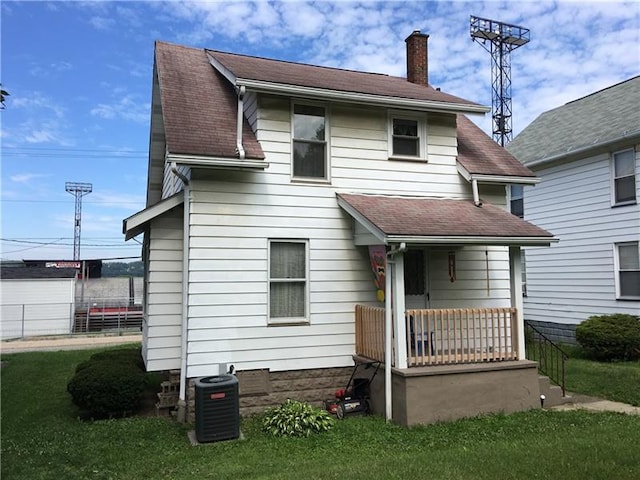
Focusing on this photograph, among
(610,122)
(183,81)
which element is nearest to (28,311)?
(183,81)

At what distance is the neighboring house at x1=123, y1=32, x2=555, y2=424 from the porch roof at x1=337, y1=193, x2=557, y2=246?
4cm

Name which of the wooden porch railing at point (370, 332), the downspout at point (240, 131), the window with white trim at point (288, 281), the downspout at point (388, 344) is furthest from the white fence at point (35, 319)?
the downspout at point (388, 344)

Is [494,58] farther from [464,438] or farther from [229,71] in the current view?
[464,438]

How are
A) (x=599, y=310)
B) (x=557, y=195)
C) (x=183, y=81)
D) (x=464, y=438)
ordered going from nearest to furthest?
(x=464, y=438)
(x=183, y=81)
(x=599, y=310)
(x=557, y=195)

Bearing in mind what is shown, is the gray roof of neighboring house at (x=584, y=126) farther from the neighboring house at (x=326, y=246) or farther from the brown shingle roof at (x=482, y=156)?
the neighboring house at (x=326, y=246)

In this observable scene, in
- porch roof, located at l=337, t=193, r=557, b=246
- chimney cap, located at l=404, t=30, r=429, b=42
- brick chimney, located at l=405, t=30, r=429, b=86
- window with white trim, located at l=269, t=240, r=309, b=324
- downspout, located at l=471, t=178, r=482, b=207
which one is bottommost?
window with white trim, located at l=269, t=240, r=309, b=324

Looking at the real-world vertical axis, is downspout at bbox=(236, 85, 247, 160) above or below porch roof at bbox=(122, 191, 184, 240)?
above

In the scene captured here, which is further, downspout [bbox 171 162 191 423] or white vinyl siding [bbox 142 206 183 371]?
white vinyl siding [bbox 142 206 183 371]

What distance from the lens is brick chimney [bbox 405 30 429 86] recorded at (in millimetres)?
13047

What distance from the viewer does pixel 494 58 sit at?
31.5 m

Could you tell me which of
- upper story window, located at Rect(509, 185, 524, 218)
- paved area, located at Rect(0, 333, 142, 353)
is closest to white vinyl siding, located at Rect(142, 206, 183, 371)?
paved area, located at Rect(0, 333, 142, 353)

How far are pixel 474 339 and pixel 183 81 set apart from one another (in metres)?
7.42

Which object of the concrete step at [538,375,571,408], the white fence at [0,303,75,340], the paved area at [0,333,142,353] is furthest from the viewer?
the white fence at [0,303,75,340]

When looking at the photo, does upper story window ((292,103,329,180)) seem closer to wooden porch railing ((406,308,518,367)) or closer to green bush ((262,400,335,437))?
wooden porch railing ((406,308,518,367))
